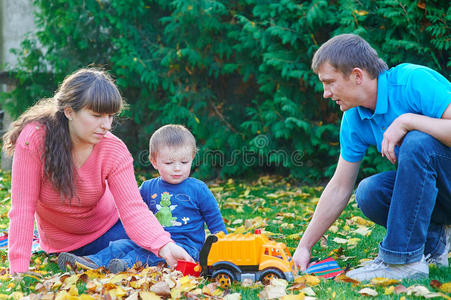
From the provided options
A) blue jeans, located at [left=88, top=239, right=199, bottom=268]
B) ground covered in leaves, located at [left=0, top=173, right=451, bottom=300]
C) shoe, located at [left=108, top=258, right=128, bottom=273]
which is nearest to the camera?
ground covered in leaves, located at [left=0, top=173, right=451, bottom=300]

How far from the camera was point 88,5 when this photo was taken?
25.1 feet

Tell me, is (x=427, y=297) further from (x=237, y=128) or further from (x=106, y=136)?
(x=237, y=128)

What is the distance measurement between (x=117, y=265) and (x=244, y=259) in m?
0.79

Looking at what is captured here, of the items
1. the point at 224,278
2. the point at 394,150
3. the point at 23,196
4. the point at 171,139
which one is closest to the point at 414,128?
the point at 394,150

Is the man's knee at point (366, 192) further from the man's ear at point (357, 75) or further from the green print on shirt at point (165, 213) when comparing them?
the green print on shirt at point (165, 213)

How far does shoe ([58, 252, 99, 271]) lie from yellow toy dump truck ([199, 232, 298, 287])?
0.75 meters

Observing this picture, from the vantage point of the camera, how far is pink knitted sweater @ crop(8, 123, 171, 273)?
2797 millimetres

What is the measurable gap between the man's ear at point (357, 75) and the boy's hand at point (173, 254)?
1.37 metres

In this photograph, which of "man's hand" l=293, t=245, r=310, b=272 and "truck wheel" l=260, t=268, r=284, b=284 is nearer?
"truck wheel" l=260, t=268, r=284, b=284

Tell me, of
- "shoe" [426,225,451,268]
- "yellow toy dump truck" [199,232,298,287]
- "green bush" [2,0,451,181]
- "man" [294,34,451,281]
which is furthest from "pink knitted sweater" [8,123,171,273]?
"green bush" [2,0,451,181]

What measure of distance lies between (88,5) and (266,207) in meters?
4.42

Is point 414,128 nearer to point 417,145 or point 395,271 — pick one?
point 417,145

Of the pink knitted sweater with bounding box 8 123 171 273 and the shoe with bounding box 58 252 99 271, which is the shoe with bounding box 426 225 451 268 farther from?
the shoe with bounding box 58 252 99 271

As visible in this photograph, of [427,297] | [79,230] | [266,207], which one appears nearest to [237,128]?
[266,207]
